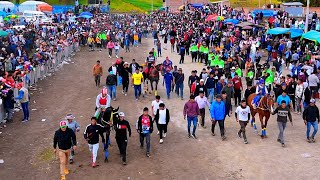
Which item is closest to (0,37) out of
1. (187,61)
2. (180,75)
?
(187,61)

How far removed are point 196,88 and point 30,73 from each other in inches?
328

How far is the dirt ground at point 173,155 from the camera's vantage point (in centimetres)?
1109

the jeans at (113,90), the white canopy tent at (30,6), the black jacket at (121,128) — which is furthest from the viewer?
the white canopy tent at (30,6)

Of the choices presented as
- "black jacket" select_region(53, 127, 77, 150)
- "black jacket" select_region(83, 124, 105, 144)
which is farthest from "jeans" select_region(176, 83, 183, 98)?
"black jacket" select_region(53, 127, 77, 150)

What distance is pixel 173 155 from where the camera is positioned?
12.3m

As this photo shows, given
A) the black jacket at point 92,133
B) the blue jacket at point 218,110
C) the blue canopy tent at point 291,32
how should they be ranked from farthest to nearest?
1. the blue canopy tent at point 291,32
2. the blue jacket at point 218,110
3. the black jacket at point 92,133

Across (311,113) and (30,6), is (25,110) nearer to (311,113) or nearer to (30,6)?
(311,113)

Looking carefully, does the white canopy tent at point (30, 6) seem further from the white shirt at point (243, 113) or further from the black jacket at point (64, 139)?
the black jacket at point (64, 139)

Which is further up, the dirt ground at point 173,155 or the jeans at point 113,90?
the jeans at point 113,90

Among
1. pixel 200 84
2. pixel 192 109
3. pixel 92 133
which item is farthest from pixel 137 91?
pixel 92 133

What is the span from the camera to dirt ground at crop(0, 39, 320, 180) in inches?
436

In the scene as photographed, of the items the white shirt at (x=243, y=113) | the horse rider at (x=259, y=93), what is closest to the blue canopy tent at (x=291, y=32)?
the horse rider at (x=259, y=93)

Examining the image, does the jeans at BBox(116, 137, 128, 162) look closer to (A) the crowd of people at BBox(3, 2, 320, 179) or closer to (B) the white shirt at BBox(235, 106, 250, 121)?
(A) the crowd of people at BBox(3, 2, 320, 179)

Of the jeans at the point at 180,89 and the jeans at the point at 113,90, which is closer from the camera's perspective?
the jeans at the point at 113,90
